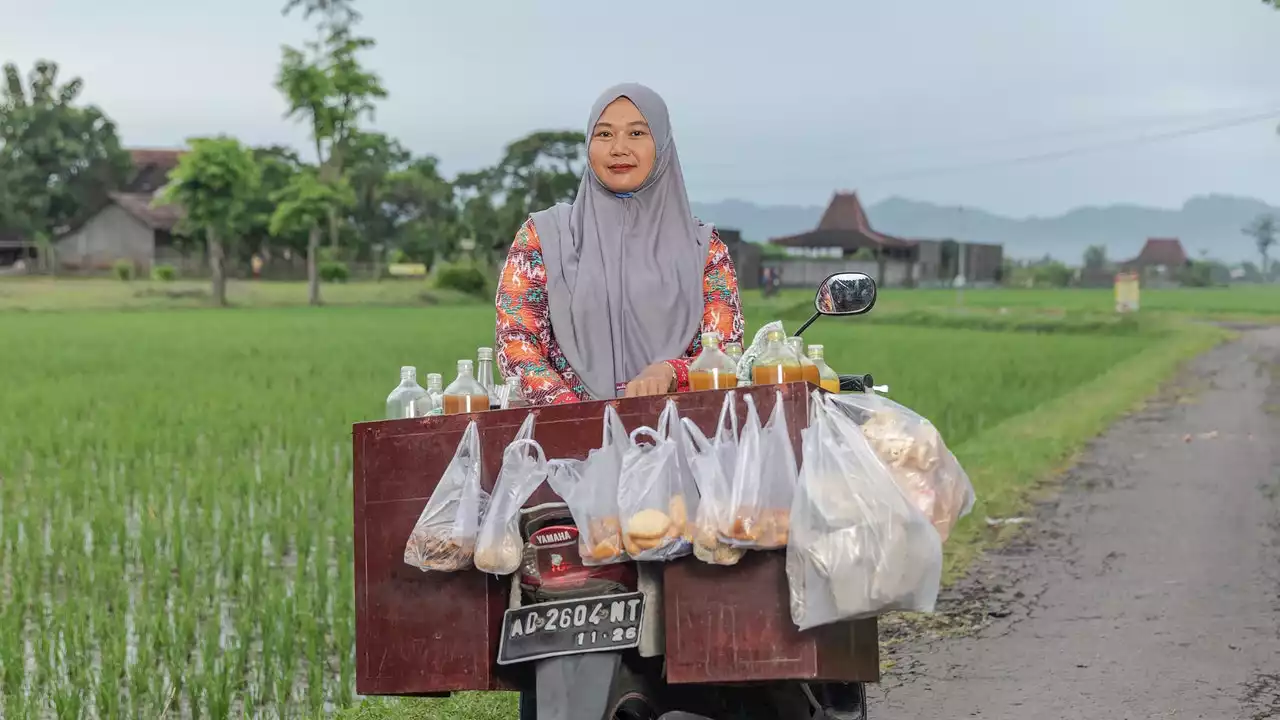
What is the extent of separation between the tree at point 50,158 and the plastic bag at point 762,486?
53.6 meters

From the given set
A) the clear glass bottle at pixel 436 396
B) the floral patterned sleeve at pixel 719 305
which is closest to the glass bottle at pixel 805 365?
the floral patterned sleeve at pixel 719 305

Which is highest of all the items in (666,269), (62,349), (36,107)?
(36,107)

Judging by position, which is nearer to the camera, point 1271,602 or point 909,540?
point 909,540

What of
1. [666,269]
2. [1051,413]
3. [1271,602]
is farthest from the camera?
[1051,413]

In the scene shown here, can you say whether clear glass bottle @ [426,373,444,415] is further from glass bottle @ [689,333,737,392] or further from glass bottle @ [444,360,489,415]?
glass bottle @ [689,333,737,392]

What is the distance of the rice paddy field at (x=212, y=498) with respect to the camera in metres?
5.05

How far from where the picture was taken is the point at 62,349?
2245cm

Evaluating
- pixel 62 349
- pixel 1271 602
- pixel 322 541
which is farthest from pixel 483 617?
pixel 62 349

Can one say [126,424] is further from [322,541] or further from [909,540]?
[909,540]

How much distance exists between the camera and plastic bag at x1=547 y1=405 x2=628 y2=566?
274 centimetres

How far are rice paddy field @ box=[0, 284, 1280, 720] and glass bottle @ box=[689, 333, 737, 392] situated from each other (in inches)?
70.2

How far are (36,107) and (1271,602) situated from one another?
5701cm

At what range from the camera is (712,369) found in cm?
304

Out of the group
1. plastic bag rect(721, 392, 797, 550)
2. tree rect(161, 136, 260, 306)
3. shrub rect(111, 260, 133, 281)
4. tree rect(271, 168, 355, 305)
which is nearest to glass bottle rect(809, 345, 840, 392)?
plastic bag rect(721, 392, 797, 550)
